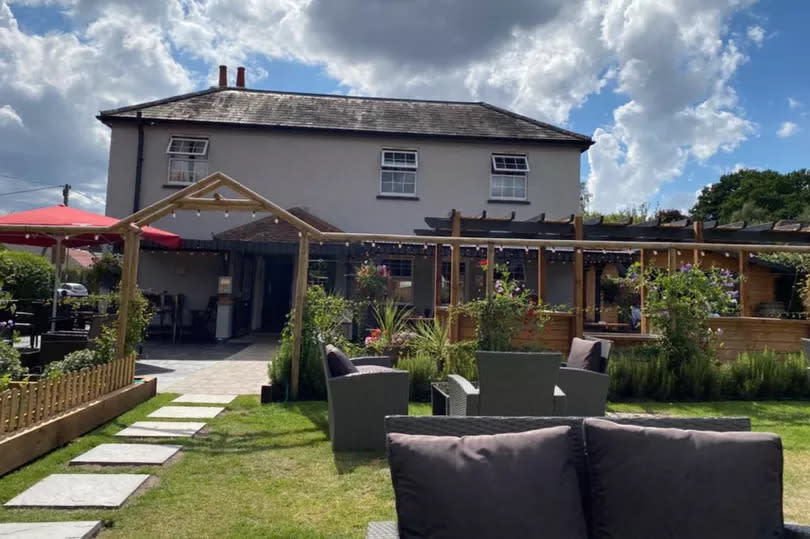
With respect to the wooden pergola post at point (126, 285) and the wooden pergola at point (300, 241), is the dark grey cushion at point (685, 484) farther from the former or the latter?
the wooden pergola post at point (126, 285)

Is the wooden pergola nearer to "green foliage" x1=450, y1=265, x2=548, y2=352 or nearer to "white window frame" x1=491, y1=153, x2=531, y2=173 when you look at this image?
"green foliage" x1=450, y1=265, x2=548, y2=352

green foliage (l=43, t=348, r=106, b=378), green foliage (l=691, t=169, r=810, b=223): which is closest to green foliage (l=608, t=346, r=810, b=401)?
green foliage (l=43, t=348, r=106, b=378)

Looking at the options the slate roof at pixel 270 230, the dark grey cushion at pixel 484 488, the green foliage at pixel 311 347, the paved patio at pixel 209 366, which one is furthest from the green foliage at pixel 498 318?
the slate roof at pixel 270 230

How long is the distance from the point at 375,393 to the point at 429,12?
7283 mm

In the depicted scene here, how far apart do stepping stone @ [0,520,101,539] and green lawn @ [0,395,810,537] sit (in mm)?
92

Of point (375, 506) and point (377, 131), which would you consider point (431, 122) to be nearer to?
point (377, 131)

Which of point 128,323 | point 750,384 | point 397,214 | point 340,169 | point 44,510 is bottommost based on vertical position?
point 44,510

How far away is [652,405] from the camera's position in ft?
21.0

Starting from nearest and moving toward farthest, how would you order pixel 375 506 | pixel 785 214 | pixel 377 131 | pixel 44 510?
pixel 44 510 → pixel 375 506 → pixel 377 131 → pixel 785 214

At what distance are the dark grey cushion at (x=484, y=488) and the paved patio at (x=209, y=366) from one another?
5244 millimetres

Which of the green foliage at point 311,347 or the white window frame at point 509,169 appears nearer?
the green foliage at point 311,347

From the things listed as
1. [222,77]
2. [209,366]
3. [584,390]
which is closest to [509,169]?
[209,366]

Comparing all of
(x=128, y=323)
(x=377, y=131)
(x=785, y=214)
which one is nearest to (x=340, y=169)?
(x=377, y=131)

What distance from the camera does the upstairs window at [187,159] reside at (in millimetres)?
13727
